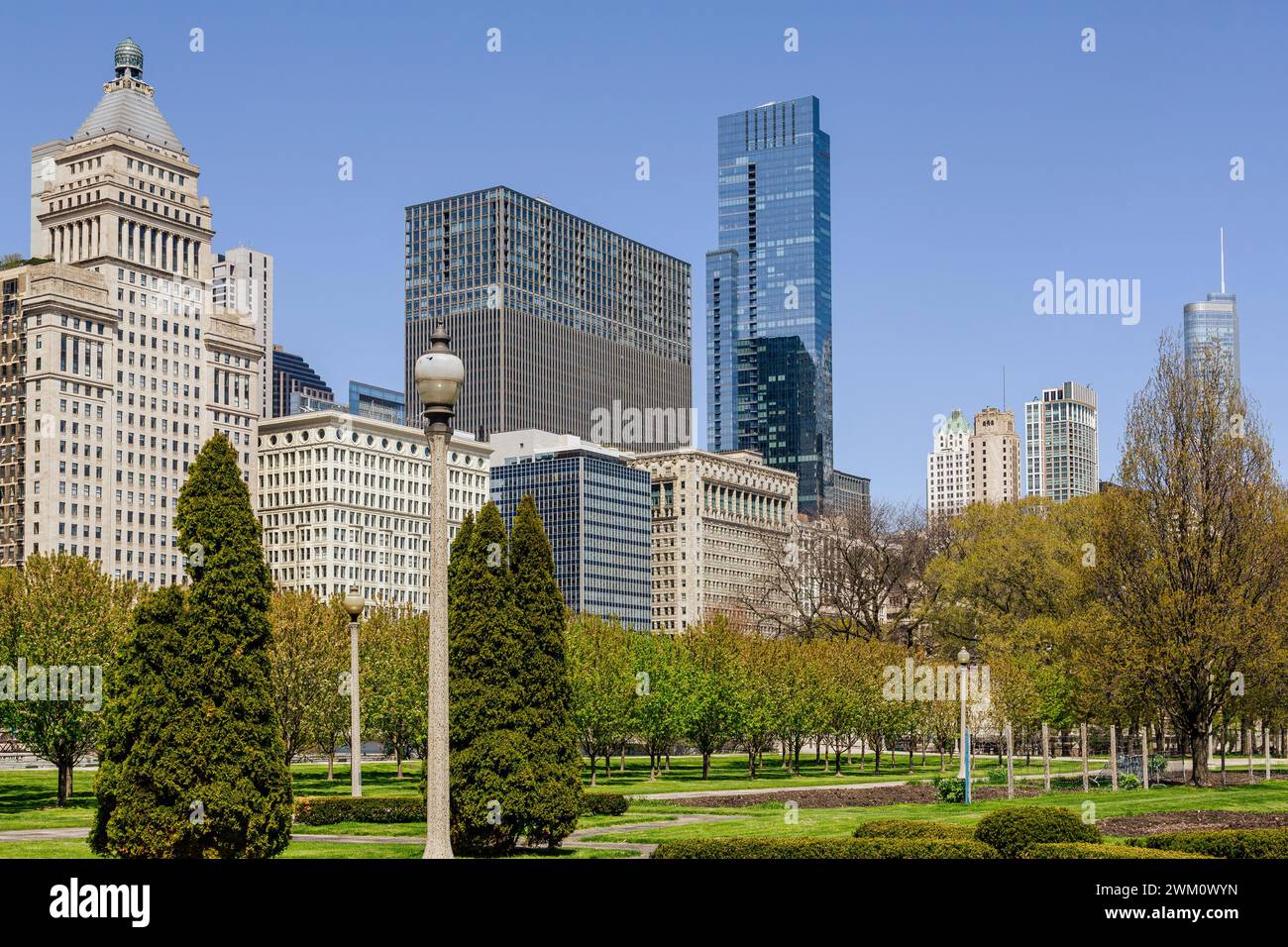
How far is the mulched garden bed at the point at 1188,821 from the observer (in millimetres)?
37750

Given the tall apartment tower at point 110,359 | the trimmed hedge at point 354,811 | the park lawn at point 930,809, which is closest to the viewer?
the park lawn at point 930,809

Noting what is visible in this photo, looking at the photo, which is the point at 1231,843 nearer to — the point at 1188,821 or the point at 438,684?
the point at 438,684

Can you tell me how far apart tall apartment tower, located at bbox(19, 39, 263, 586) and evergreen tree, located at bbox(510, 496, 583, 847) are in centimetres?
15216

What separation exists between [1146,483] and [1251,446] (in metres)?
4.50

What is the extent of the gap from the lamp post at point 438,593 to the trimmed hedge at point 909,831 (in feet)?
41.4

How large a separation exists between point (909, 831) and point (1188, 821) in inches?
653

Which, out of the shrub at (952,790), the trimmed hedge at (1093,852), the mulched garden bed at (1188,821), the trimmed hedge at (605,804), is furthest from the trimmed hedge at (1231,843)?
the shrub at (952,790)

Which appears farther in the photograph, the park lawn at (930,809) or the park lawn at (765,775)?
the park lawn at (765,775)

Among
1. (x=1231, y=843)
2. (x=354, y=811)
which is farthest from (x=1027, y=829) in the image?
(x=354, y=811)

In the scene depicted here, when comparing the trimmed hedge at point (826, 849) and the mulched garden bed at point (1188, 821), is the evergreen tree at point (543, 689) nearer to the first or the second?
the trimmed hedge at point (826, 849)
